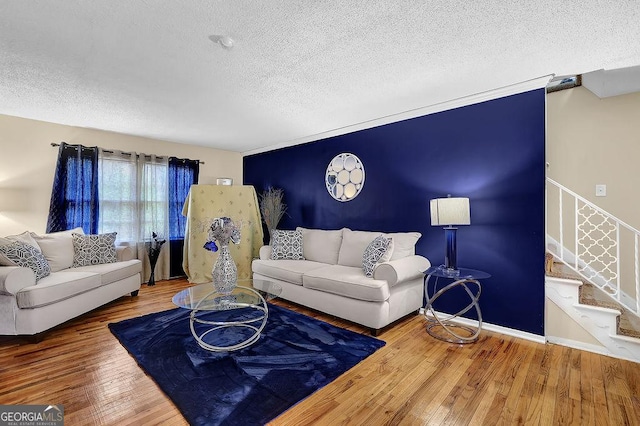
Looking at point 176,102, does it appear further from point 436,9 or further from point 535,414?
point 535,414

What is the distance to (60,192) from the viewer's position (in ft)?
12.8

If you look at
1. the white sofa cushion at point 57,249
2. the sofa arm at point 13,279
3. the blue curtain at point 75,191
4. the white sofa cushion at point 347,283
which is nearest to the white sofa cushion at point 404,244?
the white sofa cushion at point 347,283

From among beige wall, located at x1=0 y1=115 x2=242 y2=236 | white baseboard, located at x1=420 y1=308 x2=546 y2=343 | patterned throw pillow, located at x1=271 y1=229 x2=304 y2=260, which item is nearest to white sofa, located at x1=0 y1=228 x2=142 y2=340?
beige wall, located at x1=0 y1=115 x2=242 y2=236

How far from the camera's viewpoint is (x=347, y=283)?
2.83 metres

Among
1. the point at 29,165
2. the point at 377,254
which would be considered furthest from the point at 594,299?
the point at 29,165

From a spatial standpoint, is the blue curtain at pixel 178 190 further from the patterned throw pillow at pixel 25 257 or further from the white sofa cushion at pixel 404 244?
the white sofa cushion at pixel 404 244

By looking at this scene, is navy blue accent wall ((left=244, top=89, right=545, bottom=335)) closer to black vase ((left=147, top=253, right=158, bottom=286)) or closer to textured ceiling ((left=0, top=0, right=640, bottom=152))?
textured ceiling ((left=0, top=0, right=640, bottom=152))

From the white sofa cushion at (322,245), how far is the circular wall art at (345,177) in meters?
0.57

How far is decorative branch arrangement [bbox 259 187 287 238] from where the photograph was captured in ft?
16.5

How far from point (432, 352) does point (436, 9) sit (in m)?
2.50

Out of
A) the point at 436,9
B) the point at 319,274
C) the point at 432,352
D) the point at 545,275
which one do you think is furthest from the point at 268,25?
the point at 545,275

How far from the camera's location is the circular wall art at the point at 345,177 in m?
4.03

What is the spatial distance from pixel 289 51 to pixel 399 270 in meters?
2.15

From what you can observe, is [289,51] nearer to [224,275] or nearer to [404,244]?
[224,275]
